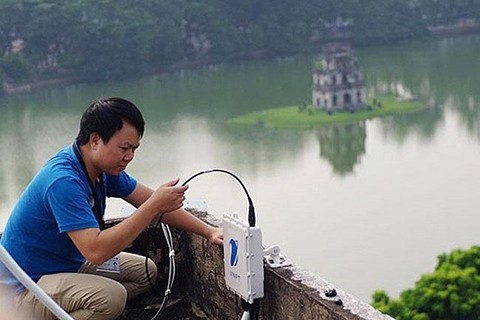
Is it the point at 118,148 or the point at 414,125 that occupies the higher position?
the point at 118,148

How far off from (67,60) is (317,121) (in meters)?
7.16

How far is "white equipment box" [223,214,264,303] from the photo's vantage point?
1421mm

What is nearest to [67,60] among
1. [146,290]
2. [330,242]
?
[330,242]

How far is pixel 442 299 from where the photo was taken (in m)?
5.30

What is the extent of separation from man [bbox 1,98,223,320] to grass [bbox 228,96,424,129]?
15010 millimetres

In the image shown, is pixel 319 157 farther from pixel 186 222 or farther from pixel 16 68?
pixel 186 222

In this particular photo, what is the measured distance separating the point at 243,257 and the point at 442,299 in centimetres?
411

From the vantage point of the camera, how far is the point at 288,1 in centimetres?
2534

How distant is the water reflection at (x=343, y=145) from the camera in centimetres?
1358

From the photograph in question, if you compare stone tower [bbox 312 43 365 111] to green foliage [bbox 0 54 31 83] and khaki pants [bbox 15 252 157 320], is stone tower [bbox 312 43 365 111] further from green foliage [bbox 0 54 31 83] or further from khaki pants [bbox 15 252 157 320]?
khaki pants [bbox 15 252 157 320]

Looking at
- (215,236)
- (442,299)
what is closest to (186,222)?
(215,236)

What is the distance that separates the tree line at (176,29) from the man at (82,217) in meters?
19.0

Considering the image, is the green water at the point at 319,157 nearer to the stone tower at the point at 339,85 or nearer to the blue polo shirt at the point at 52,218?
the stone tower at the point at 339,85

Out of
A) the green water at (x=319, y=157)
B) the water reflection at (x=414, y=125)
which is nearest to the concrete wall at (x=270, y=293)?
the green water at (x=319, y=157)
